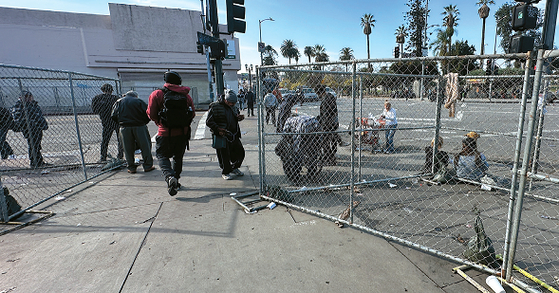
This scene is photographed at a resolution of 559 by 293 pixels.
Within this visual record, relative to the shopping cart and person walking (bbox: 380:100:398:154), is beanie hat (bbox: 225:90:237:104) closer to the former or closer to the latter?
the shopping cart

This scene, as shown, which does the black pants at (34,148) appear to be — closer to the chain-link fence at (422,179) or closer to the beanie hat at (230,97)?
the beanie hat at (230,97)

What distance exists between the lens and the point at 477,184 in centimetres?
493

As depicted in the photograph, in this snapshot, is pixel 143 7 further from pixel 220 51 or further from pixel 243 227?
pixel 243 227

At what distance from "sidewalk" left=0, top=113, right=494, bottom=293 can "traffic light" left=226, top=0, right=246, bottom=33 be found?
4898 mm

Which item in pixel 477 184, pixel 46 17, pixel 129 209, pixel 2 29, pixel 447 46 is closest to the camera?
pixel 129 209

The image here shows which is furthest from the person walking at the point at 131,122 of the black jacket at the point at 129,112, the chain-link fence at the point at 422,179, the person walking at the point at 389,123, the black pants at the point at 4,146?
the person walking at the point at 389,123

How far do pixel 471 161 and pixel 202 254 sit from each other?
501 centimetres

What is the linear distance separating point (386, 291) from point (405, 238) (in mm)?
1066

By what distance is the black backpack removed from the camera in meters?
4.26

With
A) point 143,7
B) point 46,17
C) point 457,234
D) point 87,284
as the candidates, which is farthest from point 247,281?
point 46,17

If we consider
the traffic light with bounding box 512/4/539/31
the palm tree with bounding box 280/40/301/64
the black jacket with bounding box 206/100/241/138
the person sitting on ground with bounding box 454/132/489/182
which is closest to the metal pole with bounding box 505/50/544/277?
the traffic light with bounding box 512/4/539/31

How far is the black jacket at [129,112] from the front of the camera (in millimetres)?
5562

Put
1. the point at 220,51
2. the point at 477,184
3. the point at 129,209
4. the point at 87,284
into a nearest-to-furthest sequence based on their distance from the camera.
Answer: the point at 87,284 < the point at 129,209 < the point at 477,184 < the point at 220,51

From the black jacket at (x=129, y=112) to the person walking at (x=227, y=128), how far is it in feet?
6.01
